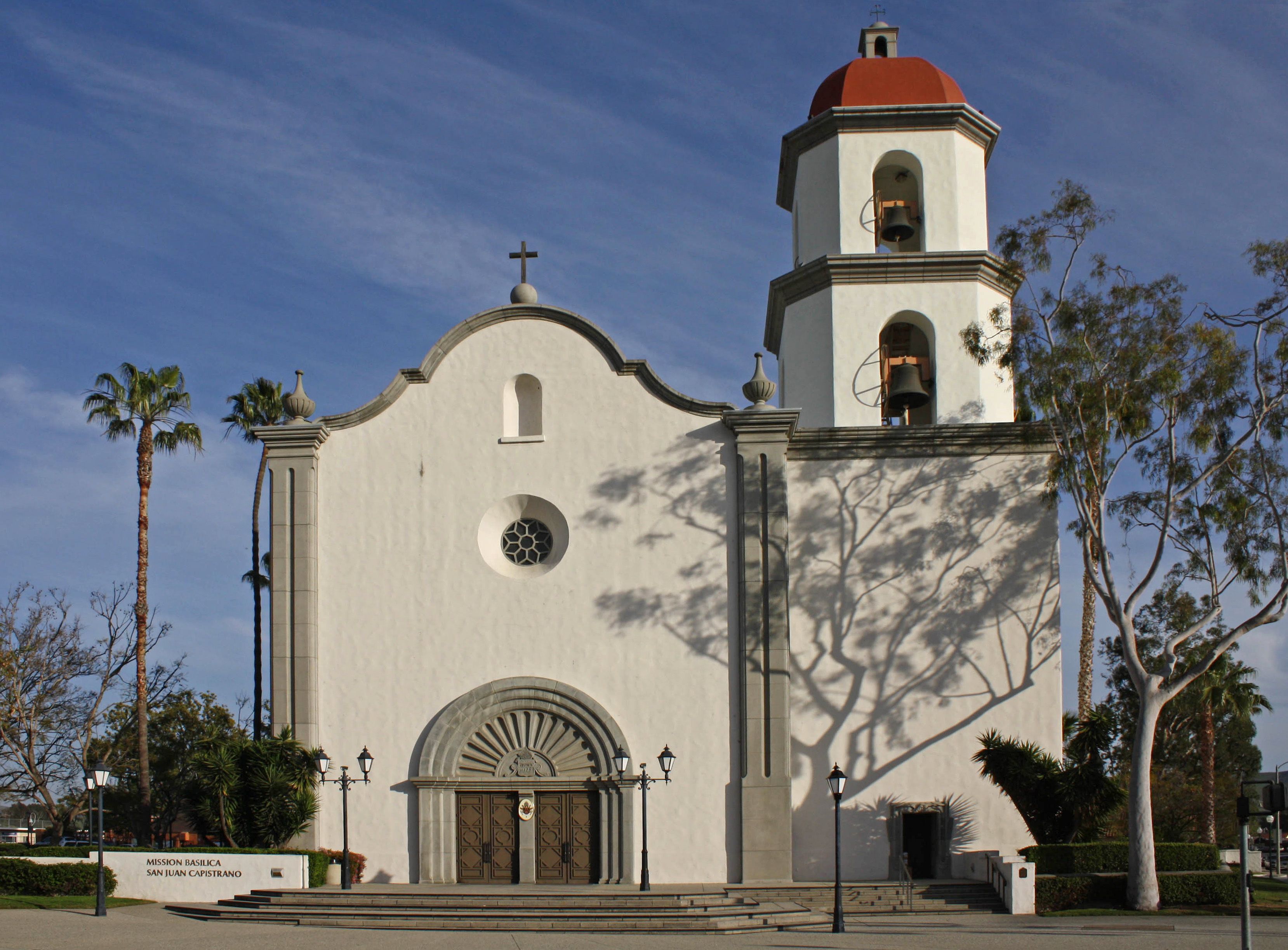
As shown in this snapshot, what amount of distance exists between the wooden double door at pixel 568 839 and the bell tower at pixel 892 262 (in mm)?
9468

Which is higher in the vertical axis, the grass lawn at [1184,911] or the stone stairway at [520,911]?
the stone stairway at [520,911]

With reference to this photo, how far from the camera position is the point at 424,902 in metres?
22.6

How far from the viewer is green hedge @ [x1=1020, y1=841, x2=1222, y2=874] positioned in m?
24.0

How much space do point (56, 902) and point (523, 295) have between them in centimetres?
1518

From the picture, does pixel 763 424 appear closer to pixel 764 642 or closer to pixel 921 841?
pixel 764 642

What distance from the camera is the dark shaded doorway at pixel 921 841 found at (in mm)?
25562

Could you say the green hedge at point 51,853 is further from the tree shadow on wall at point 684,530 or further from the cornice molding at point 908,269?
the cornice molding at point 908,269

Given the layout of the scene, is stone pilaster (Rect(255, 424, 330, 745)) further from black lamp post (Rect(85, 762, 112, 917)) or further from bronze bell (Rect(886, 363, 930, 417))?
bronze bell (Rect(886, 363, 930, 417))

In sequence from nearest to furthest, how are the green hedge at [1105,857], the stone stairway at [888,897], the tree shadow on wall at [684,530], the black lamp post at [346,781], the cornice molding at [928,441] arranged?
the stone stairway at [888,897], the black lamp post at [346,781], the green hedge at [1105,857], the tree shadow on wall at [684,530], the cornice molding at [928,441]

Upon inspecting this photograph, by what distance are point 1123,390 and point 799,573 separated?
728cm

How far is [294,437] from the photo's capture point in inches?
1069

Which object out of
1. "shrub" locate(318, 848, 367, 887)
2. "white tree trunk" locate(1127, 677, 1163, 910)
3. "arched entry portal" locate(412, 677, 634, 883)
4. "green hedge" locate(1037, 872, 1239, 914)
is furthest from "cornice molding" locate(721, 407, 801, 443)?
"shrub" locate(318, 848, 367, 887)

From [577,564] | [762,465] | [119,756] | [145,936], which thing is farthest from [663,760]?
[119,756]

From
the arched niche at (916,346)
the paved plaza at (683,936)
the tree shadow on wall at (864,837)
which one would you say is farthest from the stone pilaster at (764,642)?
the arched niche at (916,346)
